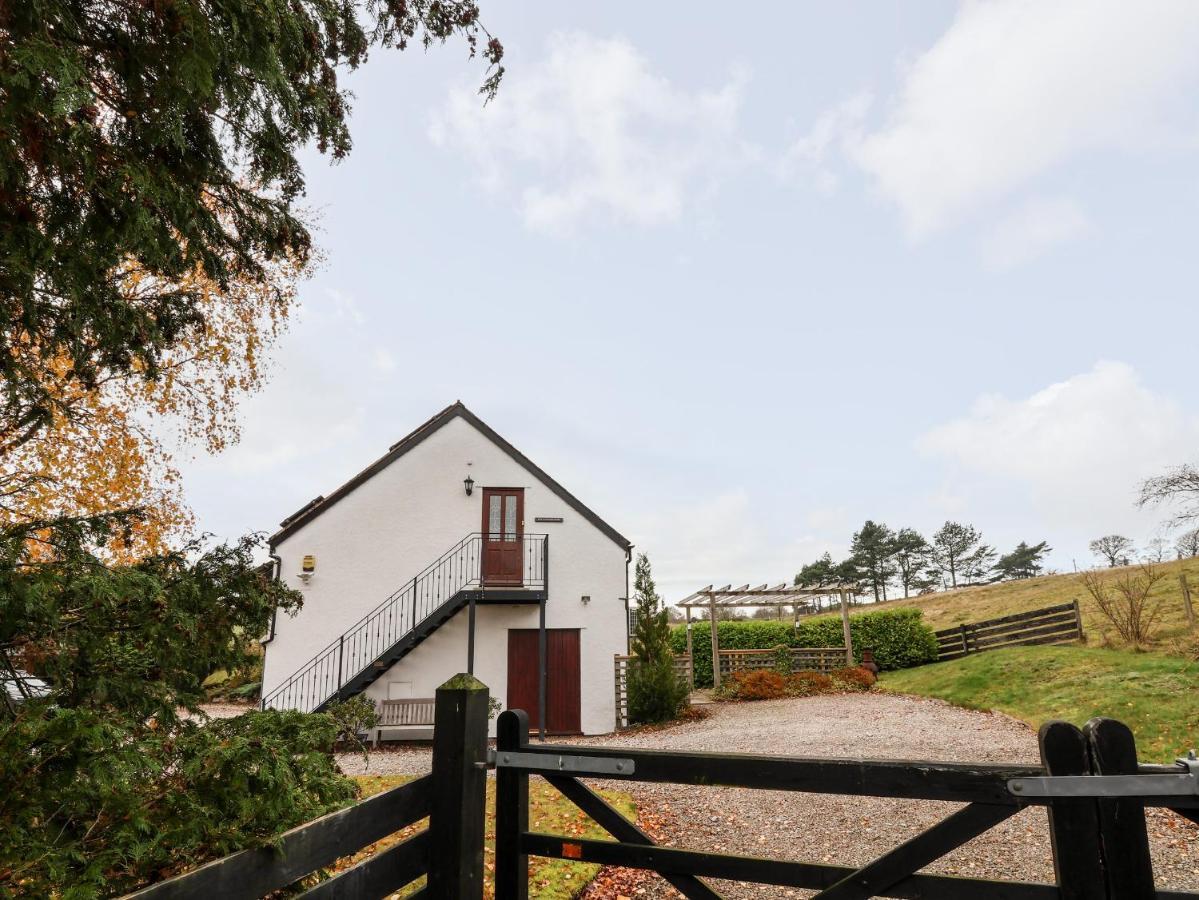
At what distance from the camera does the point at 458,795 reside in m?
2.32

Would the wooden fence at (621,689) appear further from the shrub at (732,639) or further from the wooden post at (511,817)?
the wooden post at (511,817)

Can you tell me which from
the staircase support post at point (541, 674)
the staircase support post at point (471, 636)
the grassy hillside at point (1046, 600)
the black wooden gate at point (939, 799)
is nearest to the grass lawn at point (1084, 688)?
the grassy hillside at point (1046, 600)

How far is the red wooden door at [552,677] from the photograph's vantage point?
A: 14.6m

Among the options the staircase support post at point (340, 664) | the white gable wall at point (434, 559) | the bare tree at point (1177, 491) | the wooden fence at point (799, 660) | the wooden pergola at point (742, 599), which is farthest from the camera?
the wooden fence at point (799, 660)

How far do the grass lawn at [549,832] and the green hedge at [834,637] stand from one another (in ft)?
42.6

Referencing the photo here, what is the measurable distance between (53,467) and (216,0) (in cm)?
1141

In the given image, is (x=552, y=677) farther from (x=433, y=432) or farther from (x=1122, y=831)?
(x=1122, y=831)

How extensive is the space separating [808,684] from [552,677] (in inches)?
333

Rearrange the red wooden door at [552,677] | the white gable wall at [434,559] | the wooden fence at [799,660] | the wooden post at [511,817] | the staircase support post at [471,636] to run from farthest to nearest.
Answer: the wooden fence at [799,660] < the red wooden door at [552,677] < the white gable wall at [434,559] < the staircase support post at [471,636] < the wooden post at [511,817]

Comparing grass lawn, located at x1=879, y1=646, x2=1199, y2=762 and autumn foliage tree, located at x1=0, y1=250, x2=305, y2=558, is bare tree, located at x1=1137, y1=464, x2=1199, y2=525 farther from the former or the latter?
autumn foliage tree, located at x1=0, y1=250, x2=305, y2=558

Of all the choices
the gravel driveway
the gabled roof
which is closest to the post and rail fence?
the gravel driveway

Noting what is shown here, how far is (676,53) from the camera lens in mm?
8742

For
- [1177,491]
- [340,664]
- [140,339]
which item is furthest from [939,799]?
[1177,491]

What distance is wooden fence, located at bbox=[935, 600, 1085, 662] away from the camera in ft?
59.2
